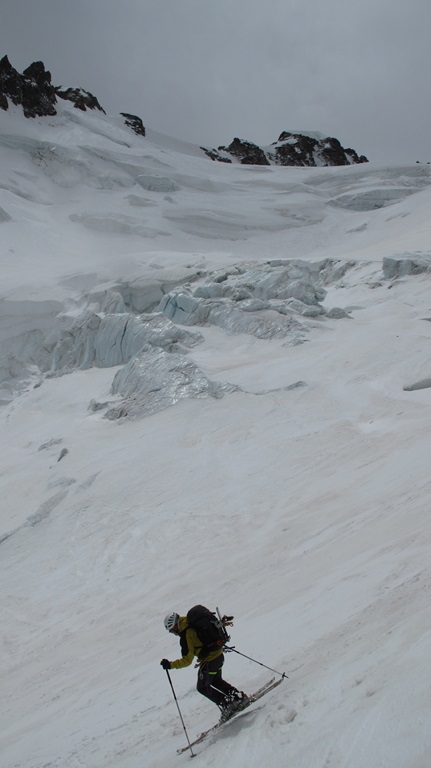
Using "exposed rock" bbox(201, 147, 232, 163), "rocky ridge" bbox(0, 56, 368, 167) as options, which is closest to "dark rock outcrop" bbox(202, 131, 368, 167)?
"rocky ridge" bbox(0, 56, 368, 167)

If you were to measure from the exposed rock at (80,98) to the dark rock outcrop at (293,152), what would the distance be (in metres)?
29.0

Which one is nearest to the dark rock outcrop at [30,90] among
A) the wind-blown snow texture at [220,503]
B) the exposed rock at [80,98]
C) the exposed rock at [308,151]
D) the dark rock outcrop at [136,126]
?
the exposed rock at [80,98]

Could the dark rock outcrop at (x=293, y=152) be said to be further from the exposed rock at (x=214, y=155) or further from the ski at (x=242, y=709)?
the ski at (x=242, y=709)

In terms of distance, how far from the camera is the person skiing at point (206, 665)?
16.3 feet

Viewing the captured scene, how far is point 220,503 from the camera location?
12.9 meters

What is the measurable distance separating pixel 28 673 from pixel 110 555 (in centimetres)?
338

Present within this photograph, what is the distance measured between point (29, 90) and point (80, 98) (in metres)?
18.3

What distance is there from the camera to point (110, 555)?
12.0 m

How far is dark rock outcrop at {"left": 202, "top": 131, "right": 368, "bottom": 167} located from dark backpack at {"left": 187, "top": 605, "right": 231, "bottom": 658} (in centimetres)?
12968

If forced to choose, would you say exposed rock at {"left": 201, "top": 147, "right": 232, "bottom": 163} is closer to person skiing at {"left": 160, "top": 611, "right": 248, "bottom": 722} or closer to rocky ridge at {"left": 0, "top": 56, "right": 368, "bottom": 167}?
rocky ridge at {"left": 0, "top": 56, "right": 368, "bottom": 167}

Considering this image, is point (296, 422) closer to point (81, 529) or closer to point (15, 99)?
point (81, 529)

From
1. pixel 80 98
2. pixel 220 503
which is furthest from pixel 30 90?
pixel 220 503

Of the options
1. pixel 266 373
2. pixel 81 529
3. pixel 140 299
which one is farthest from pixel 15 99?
pixel 81 529

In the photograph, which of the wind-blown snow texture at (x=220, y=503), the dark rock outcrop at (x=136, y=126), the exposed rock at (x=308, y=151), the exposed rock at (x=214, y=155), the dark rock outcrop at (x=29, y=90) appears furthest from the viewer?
the exposed rock at (x=308, y=151)
